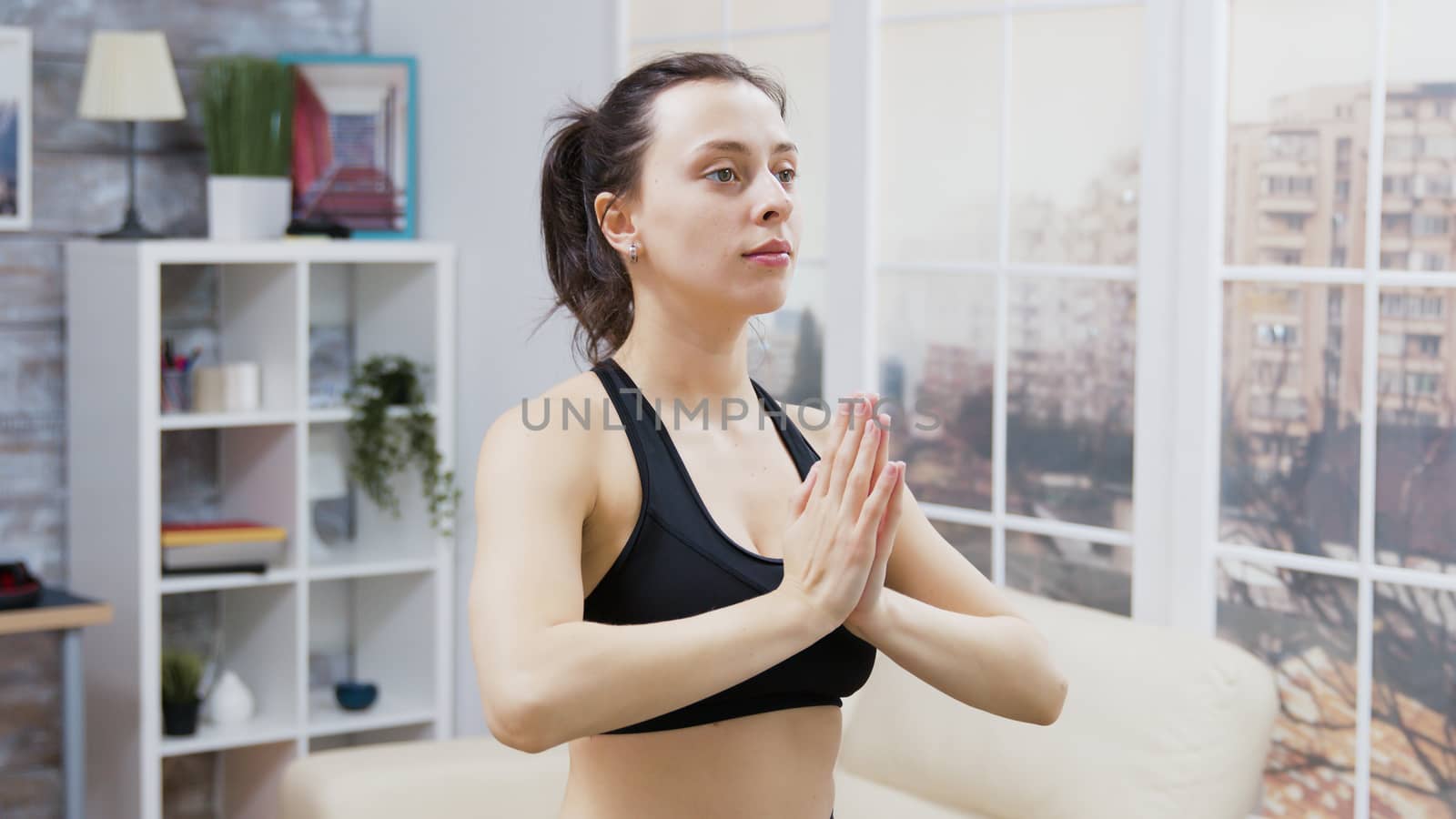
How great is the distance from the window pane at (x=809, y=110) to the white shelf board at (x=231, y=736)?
5.85 feet

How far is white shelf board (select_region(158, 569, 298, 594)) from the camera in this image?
3660 millimetres

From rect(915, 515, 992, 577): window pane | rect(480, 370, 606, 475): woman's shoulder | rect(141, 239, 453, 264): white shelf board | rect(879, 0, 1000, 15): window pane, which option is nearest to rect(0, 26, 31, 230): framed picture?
rect(141, 239, 453, 264): white shelf board

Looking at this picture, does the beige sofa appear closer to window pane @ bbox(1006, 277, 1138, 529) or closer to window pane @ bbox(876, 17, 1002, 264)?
window pane @ bbox(1006, 277, 1138, 529)

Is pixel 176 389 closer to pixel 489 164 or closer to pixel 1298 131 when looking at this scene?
pixel 489 164

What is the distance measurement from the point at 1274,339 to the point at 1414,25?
58 centimetres

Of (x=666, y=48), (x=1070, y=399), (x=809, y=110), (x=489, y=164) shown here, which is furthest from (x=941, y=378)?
(x=489, y=164)

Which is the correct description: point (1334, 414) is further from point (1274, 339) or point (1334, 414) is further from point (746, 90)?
point (746, 90)

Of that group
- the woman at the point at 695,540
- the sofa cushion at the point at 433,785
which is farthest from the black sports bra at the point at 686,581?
the sofa cushion at the point at 433,785

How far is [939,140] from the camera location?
3.24 meters

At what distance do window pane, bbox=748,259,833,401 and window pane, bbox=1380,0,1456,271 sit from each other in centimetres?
130

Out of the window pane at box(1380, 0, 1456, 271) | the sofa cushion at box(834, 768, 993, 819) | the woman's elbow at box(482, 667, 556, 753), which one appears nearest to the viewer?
the woman's elbow at box(482, 667, 556, 753)

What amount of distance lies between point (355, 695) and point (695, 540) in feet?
9.70

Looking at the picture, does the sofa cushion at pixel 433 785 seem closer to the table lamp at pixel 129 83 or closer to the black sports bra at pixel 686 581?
the table lamp at pixel 129 83

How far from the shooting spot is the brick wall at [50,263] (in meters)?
3.84
